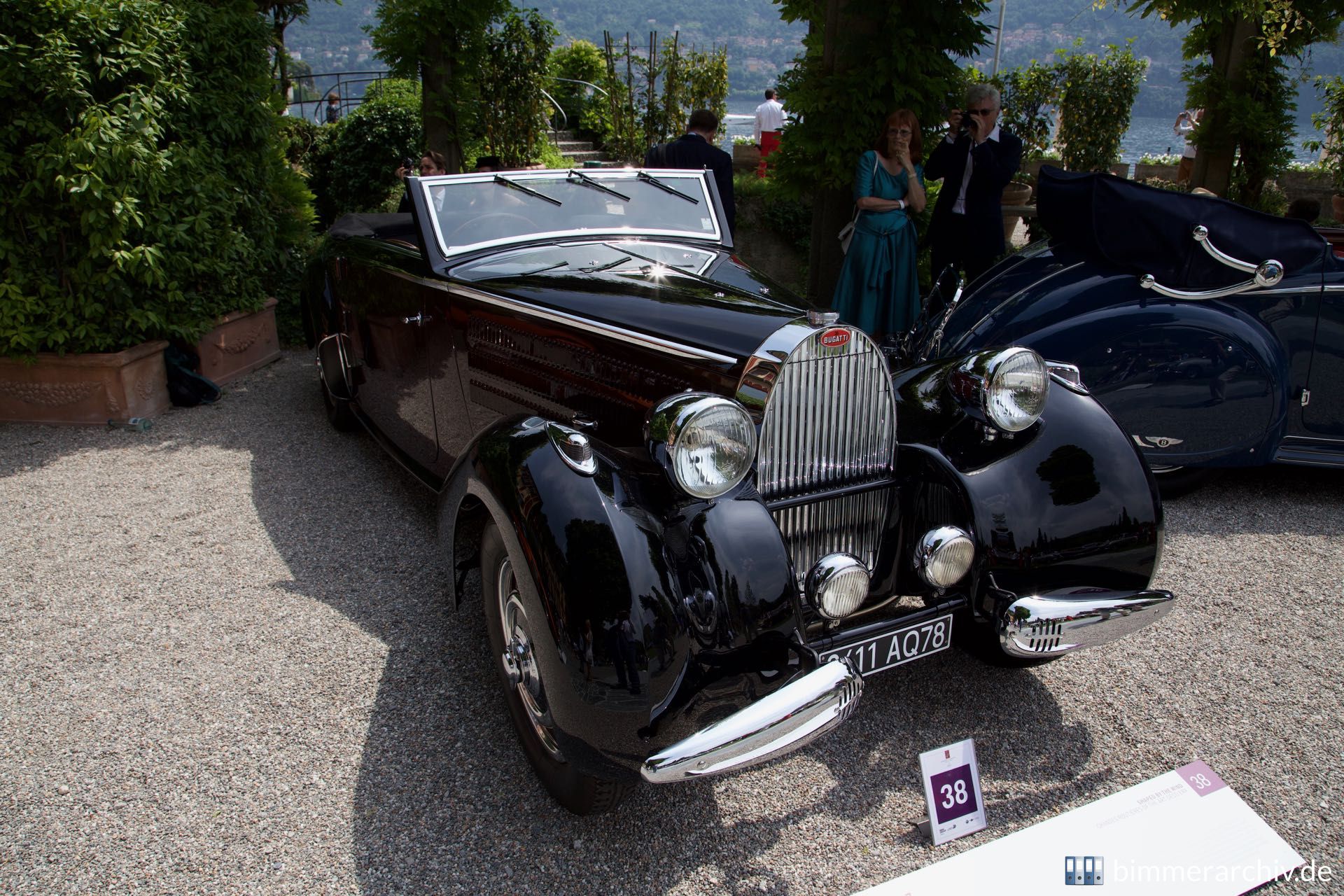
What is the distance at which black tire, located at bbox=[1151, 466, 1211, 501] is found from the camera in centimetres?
427

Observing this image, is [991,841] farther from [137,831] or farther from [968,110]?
[968,110]

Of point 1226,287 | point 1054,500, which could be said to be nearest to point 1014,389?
point 1054,500

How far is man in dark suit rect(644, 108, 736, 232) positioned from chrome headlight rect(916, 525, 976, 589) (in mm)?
4533

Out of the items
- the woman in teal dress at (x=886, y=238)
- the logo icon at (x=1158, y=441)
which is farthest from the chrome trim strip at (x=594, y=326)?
the woman in teal dress at (x=886, y=238)

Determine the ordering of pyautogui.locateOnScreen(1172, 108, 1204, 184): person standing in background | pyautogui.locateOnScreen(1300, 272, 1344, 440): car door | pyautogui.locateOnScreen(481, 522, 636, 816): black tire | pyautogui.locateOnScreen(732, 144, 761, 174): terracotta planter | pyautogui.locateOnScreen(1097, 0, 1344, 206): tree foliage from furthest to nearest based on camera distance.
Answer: pyautogui.locateOnScreen(732, 144, 761, 174): terracotta planter → pyautogui.locateOnScreen(1172, 108, 1204, 184): person standing in background → pyautogui.locateOnScreen(1097, 0, 1344, 206): tree foliage → pyautogui.locateOnScreen(1300, 272, 1344, 440): car door → pyautogui.locateOnScreen(481, 522, 636, 816): black tire

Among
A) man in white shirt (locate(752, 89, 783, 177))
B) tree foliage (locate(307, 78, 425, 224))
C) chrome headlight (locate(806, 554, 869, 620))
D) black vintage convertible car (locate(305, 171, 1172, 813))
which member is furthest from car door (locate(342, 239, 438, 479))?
man in white shirt (locate(752, 89, 783, 177))

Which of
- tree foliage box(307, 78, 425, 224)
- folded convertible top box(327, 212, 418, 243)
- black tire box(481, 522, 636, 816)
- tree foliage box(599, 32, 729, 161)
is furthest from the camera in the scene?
tree foliage box(599, 32, 729, 161)

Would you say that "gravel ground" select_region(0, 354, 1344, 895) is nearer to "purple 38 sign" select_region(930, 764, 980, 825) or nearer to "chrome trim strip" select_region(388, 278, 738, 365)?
"purple 38 sign" select_region(930, 764, 980, 825)

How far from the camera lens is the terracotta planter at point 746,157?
47.4 ft

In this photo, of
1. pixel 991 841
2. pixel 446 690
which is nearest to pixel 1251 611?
pixel 991 841

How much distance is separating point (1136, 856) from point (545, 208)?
296cm

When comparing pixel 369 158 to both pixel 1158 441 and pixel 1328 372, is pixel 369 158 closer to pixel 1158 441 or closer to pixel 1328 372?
pixel 1158 441

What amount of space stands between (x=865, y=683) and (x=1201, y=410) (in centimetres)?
234

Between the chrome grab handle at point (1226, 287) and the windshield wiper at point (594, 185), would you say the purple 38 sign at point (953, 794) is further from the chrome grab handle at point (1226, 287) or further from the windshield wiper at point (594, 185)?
the chrome grab handle at point (1226, 287)
